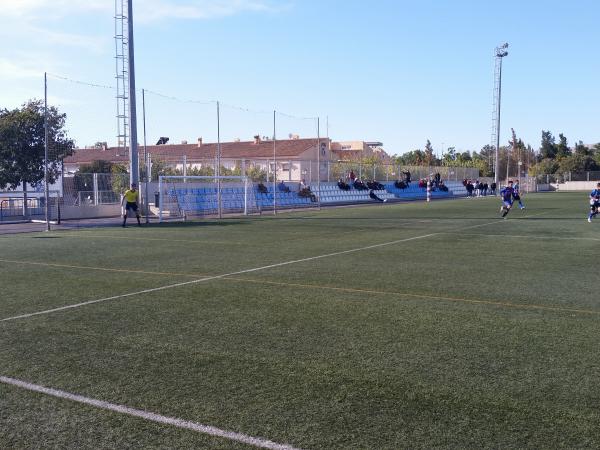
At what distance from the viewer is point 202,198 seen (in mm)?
31500

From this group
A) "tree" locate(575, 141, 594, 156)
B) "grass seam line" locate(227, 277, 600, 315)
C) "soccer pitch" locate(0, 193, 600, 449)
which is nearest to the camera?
"soccer pitch" locate(0, 193, 600, 449)

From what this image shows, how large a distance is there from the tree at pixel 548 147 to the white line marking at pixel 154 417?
107536mm

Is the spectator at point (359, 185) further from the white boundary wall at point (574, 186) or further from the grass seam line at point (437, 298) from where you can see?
the white boundary wall at point (574, 186)

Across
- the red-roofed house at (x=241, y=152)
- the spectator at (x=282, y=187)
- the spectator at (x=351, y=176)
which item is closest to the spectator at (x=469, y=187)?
the red-roofed house at (x=241, y=152)

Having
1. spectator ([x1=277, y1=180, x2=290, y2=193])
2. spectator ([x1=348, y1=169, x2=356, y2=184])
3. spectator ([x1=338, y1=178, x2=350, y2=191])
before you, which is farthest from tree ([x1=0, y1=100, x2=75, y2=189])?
spectator ([x1=348, y1=169, x2=356, y2=184])

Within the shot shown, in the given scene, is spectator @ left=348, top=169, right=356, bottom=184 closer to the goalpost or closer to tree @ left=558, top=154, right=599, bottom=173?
the goalpost

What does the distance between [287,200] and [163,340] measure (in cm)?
3227

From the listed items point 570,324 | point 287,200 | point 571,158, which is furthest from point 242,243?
point 571,158

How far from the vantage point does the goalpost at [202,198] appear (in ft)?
97.7

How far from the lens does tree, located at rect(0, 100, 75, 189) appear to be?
107 ft

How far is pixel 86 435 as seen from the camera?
3934mm

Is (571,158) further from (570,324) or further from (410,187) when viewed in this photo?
(570,324)

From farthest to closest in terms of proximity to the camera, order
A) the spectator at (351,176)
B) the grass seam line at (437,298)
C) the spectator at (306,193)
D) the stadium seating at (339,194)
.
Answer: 1. the spectator at (351,176)
2. the stadium seating at (339,194)
3. the spectator at (306,193)
4. the grass seam line at (437,298)

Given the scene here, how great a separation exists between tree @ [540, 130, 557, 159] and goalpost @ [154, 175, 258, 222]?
81.3 meters
